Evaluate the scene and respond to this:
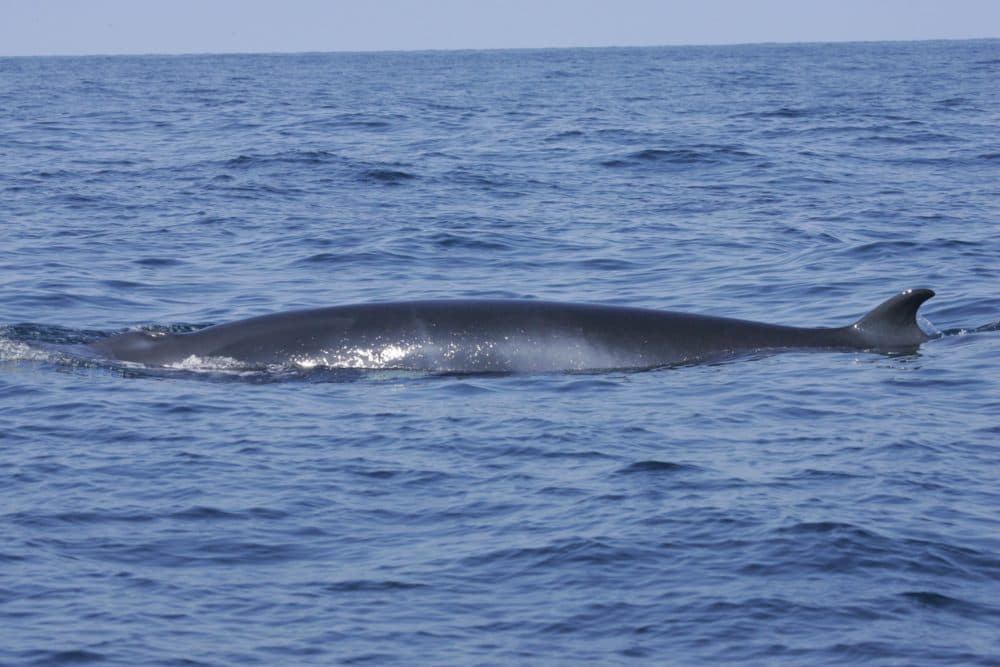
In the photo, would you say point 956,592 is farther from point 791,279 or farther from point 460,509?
point 791,279

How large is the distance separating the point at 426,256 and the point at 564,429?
30.4 ft

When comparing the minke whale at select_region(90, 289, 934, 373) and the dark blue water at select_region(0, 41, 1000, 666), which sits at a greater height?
the minke whale at select_region(90, 289, 934, 373)

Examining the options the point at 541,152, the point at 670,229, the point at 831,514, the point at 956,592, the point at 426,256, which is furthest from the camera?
the point at 541,152

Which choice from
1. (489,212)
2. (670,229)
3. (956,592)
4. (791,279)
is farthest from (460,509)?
(489,212)

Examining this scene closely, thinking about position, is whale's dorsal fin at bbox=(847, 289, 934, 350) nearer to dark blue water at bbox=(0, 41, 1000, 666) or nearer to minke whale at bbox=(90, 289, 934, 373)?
minke whale at bbox=(90, 289, 934, 373)

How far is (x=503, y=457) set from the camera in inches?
399

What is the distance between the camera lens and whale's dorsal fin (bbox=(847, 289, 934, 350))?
13.1 meters

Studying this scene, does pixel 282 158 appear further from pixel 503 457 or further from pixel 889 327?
pixel 503 457

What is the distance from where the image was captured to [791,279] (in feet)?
58.9

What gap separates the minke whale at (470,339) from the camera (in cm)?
1249

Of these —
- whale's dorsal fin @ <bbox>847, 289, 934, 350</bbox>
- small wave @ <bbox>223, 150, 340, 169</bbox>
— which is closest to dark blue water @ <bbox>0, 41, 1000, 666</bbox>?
whale's dorsal fin @ <bbox>847, 289, 934, 350</bbox>

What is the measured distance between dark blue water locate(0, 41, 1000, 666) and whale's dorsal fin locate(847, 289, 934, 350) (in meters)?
0.20

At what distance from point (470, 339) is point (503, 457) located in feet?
8.37

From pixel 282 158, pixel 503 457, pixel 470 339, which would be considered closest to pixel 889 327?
pixel 470 339
